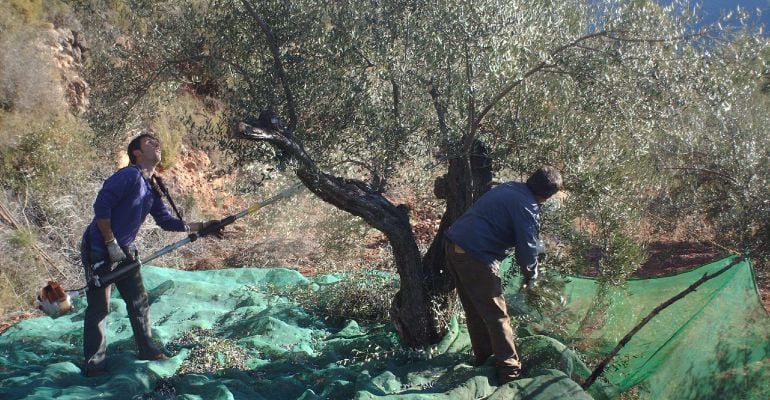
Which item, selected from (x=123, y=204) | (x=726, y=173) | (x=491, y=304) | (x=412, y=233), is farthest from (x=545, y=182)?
(x=726, y=173)

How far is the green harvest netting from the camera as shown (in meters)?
4.96

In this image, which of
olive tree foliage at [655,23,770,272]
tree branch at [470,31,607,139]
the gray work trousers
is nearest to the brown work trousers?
tree branch at [470,31,607,139]

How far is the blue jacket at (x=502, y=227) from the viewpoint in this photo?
16.1 feet

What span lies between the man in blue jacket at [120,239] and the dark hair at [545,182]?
2.85 m

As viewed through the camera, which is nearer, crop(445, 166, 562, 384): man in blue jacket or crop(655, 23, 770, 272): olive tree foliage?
crop(445, 166, 562, 384): man in blue jacket

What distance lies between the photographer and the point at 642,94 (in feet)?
17.5

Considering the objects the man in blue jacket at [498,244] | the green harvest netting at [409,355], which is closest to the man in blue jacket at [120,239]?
the green harvest netting at [409,355]

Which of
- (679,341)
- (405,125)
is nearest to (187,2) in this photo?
(405,125)

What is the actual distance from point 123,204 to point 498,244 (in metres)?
2.79

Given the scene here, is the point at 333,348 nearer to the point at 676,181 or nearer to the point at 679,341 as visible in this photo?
the point at 679,341

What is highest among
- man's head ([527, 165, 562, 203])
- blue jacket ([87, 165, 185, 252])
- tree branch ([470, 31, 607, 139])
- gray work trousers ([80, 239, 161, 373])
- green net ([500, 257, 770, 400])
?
tree branch ([470, 31, 607, 139])

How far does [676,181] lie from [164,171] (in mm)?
8960

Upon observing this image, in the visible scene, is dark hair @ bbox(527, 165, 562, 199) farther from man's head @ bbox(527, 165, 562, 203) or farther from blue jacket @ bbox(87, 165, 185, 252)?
blue jacket @ bbox(87, 165, 185, 252)

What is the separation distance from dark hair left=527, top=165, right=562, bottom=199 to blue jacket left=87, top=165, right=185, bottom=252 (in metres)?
2.87
